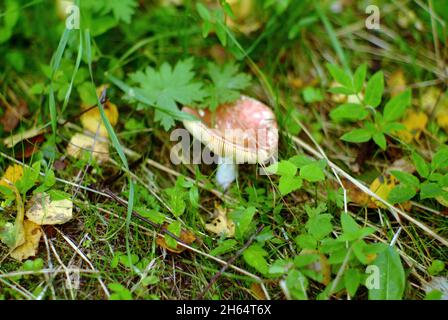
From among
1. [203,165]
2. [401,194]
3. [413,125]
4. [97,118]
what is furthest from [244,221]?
[413,125]

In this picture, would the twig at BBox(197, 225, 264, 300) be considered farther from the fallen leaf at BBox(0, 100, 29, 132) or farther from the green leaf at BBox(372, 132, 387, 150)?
the fallen leaf at BBox(0, 100, 29, 132)

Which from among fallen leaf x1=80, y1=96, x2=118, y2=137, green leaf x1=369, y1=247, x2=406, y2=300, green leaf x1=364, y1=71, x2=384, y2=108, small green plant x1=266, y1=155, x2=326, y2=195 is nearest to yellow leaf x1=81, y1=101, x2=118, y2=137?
fallen leaf x1=80, y1=96, x2=118, y2=137

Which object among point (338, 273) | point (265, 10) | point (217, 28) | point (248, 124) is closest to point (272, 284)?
point (338, 273)

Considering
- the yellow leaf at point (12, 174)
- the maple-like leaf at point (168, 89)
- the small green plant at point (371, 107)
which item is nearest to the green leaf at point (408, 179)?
the small green plant at point (371, 107)

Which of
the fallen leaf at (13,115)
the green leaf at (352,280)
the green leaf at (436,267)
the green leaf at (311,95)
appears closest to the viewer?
the green leaf at (352,280)

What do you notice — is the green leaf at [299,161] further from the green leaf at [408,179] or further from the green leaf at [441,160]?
the green leaf at [441,160]

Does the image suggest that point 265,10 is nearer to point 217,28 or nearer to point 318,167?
point 217,28
